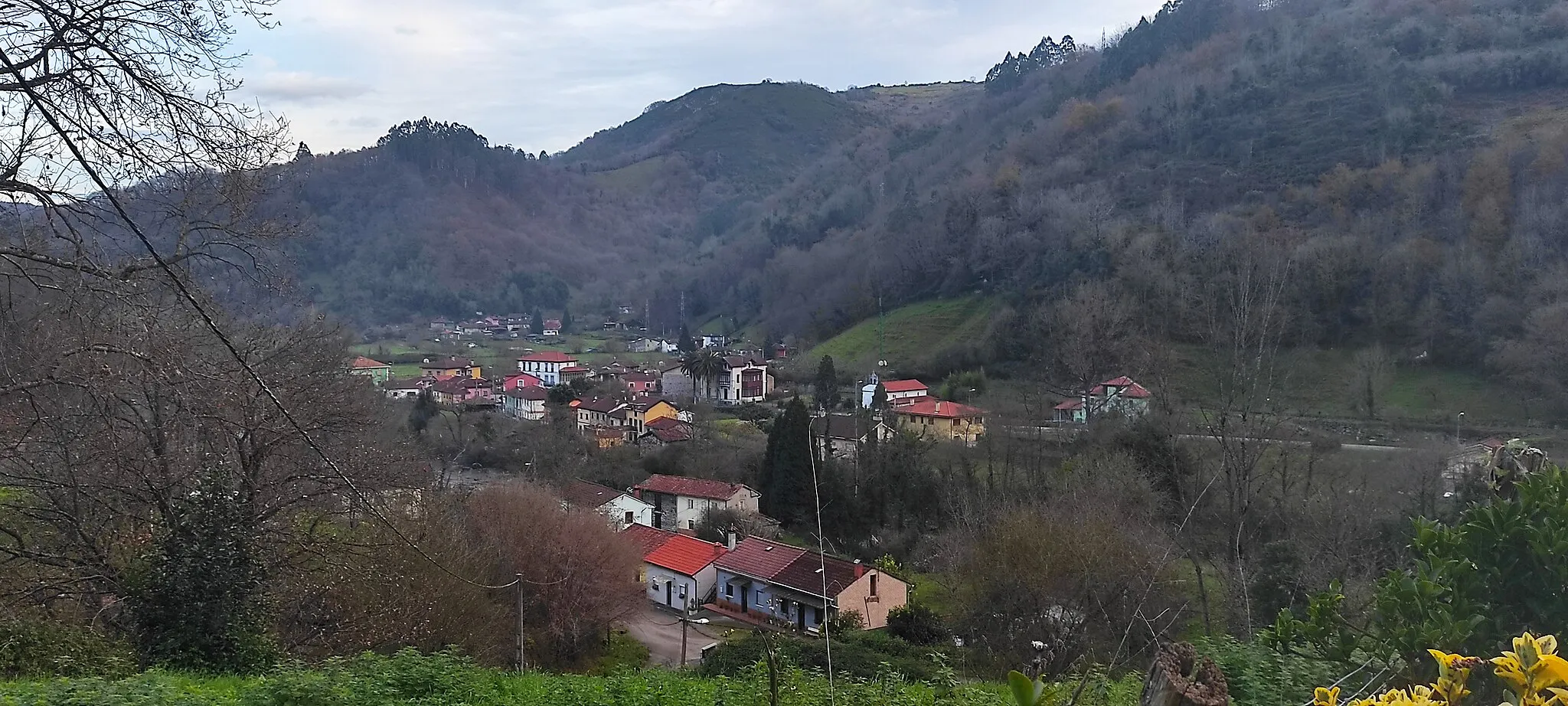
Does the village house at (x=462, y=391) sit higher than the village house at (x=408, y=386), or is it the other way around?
the village house at (x=408, y=386)

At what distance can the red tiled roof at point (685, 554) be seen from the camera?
66.1 feet

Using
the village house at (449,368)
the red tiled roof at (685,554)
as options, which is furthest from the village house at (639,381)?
the red tiled roof at (685,554)

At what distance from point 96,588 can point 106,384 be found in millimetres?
Result: 3929

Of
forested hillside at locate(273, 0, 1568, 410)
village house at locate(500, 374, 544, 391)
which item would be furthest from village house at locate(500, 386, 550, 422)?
forested hillside at locate(273, 0, 1568, 410)

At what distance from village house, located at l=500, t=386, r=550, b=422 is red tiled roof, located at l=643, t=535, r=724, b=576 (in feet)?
52.4

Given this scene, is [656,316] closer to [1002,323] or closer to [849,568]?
[1002,323]

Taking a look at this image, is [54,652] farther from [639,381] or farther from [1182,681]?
[639,381]

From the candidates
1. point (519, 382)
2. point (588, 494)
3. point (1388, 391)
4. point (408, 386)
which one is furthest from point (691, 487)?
point (1388, 391)

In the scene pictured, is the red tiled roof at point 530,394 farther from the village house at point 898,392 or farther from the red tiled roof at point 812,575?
the red tiled roof at point 812,575

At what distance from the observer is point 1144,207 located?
47031 millimetres

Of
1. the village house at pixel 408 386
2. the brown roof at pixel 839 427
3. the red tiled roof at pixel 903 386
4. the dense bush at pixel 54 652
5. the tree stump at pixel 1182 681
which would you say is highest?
the tree stump at pixel 1182 681

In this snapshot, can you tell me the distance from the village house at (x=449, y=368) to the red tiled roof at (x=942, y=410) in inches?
966

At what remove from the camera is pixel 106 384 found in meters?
4.98

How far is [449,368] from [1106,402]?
Answer: 114ft
